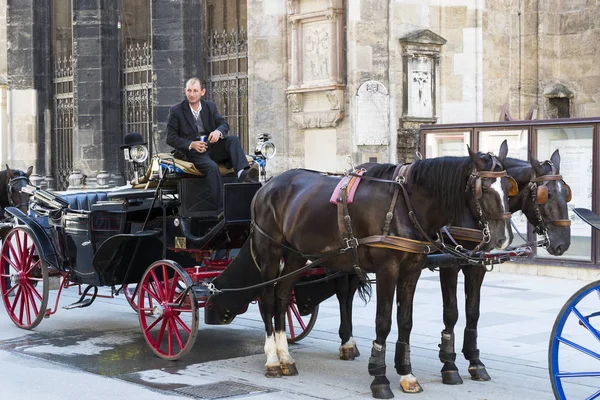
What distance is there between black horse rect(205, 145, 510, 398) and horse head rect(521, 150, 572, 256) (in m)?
0.28

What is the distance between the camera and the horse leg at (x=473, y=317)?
7254 millimetres

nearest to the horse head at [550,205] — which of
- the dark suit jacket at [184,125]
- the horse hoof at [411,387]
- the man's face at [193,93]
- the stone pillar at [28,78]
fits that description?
the horse hoof at [411,387]

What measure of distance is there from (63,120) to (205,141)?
13.4 meters

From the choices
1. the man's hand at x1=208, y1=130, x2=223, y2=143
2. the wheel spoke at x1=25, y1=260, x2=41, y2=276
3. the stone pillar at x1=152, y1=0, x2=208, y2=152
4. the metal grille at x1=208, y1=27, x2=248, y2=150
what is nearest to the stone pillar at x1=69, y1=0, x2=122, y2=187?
the stone pillar at x1=152, y1=0, x2=208, y2=152

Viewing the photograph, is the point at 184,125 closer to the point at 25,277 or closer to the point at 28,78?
the point at 25,277

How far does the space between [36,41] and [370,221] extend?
51.7 ft

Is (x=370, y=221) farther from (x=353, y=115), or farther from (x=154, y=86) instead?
(x=154, y=86)

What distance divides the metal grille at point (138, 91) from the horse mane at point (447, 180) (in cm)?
1236

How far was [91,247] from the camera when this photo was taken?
911 centimetres

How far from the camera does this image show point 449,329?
7293 millimetres

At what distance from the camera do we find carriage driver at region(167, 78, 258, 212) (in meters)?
8.32

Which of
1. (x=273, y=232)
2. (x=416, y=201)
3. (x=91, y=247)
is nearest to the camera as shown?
(x=416, y=201)

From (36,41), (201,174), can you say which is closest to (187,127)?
(201,174)

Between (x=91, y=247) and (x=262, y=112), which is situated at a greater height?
(x=262, y=112)
